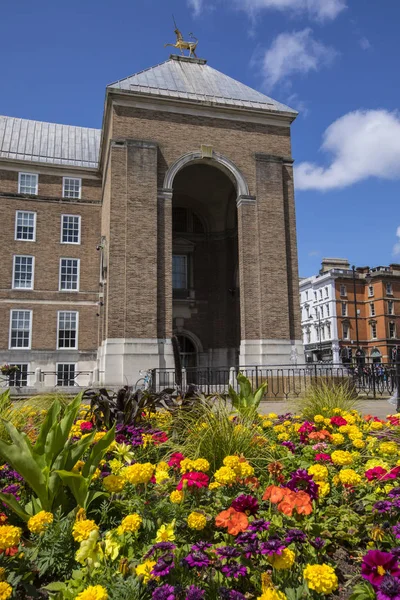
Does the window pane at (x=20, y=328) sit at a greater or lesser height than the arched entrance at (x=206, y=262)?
lesser

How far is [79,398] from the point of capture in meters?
3.86

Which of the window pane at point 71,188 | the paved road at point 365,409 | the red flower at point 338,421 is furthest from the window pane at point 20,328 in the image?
the red flower at point 338,421

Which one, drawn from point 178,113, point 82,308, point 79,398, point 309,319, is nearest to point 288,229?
point 178,113

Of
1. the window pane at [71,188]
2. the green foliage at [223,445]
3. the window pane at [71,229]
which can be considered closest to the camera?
the green foliage at [223,445]

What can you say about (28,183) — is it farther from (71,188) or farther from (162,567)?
(162,567)

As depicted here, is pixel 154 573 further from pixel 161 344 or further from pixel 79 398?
pixel 161 344

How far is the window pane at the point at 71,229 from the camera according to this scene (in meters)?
31.2

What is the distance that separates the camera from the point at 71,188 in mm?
31938

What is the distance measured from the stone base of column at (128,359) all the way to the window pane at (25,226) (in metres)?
13.2

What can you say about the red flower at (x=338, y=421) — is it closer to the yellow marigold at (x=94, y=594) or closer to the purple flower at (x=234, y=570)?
the purple flower at (x=234, y=570)

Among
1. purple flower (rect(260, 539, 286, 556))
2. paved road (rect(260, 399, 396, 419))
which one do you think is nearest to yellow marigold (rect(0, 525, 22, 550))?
purple flower (rect(260, 539, 286, 556))

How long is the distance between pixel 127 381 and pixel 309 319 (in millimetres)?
59386

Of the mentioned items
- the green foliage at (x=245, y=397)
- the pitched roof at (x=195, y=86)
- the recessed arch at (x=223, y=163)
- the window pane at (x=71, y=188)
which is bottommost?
the green foliage at (x=245, y=397)

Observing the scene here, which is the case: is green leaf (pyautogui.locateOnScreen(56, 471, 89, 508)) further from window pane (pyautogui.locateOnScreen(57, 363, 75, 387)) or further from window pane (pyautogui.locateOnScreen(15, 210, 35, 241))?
window pane (pyautogui.locateOnScreen(15, 210, 35, 241))
